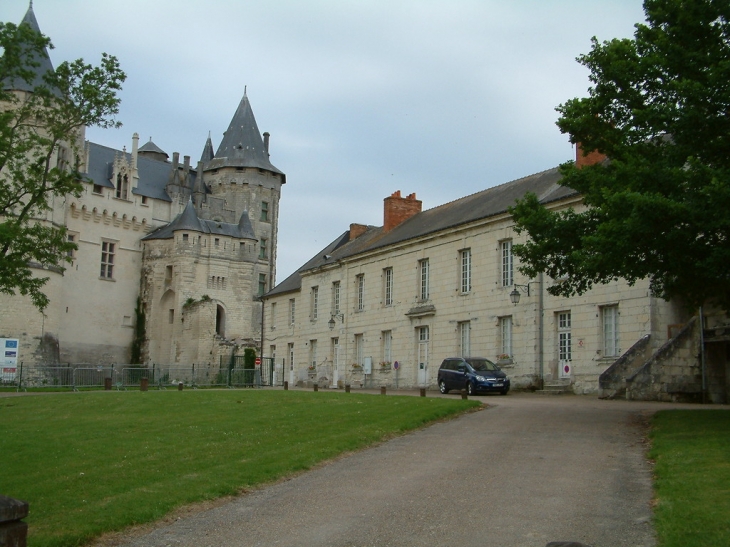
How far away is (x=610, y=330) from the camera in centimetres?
2730

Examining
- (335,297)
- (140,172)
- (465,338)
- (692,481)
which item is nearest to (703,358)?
(465,338)

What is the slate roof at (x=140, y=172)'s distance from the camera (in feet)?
213

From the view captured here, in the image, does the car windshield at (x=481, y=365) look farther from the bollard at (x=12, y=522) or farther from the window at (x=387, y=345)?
the bollard at (x=12, y=522)

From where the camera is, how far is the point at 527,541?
24.6 feet

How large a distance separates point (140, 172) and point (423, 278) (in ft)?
130

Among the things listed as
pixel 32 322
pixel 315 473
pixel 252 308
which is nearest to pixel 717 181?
pixel 315 473

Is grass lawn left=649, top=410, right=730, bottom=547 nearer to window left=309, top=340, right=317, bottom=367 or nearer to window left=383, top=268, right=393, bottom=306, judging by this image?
window left=383, top=268, right=393, bottom=306

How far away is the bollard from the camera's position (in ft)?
19.0

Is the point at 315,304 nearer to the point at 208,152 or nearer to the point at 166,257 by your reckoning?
the point at 166,257

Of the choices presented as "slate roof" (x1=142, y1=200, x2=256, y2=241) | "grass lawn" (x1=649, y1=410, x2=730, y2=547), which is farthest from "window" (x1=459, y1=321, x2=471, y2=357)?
"slate roof" (x1=142, y1=200, x2=256, y2=241)

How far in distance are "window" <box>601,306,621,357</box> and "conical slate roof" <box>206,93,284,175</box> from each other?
47.5 meters

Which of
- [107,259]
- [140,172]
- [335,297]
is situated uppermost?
[140,172]

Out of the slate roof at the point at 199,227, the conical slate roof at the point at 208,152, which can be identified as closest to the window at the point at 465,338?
the slate roof at the point at 199,227

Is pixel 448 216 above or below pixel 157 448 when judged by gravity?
above
